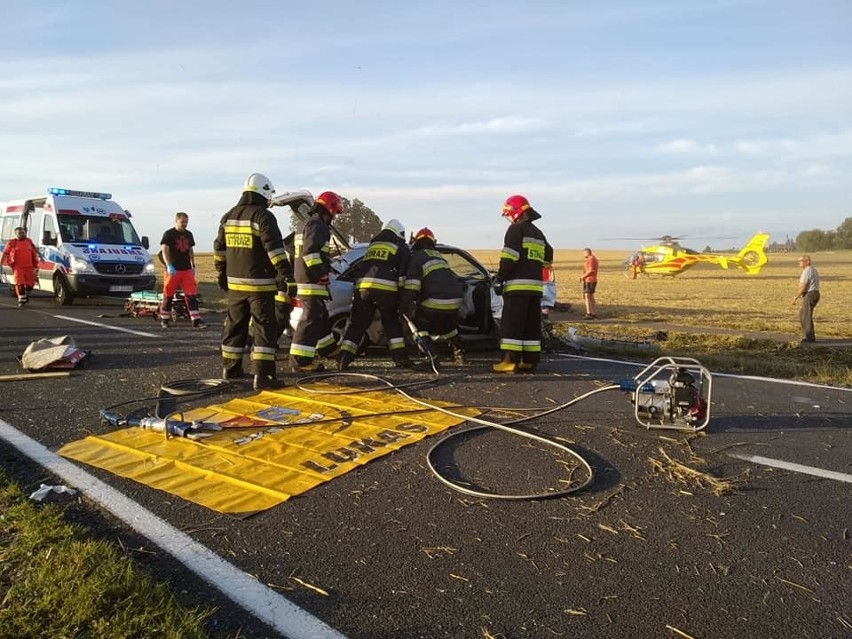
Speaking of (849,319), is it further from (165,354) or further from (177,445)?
(177,445)

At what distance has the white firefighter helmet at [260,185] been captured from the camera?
6980mm

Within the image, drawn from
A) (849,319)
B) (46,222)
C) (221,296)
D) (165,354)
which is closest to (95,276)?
(46,222)

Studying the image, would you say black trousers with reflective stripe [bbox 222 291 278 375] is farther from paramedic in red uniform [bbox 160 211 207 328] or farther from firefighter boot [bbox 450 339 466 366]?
paramedic in red uniform [bbox 160 211 207 328]

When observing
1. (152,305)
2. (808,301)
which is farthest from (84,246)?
(808,301)

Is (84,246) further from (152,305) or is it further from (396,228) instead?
(396,228)

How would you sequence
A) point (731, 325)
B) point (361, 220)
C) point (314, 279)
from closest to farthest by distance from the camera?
point (314, 279), point (731, 325), point (361, 220)

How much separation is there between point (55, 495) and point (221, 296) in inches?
665

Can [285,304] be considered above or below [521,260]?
below

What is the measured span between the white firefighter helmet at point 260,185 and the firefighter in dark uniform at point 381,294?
1370 millimetres

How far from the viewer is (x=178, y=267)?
1144cm

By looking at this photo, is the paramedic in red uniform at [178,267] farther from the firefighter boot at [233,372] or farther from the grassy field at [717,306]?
the grassy field at [717,306]

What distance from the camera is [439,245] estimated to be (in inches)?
360

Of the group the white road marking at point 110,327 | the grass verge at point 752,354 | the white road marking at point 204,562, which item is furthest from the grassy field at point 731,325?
the white road marking at point 204,562

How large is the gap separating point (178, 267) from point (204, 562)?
30.2 ft
